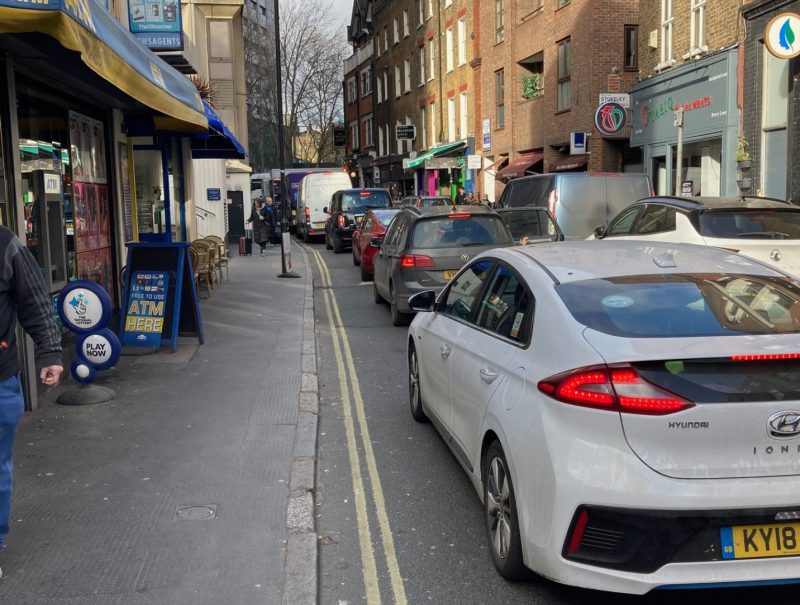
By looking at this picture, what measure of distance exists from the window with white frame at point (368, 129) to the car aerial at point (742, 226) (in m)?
50.3

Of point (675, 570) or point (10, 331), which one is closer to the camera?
point (675, 570)

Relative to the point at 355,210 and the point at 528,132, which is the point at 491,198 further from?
the point at 355,210

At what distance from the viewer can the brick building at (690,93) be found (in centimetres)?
1711

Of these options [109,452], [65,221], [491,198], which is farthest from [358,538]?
[491,198]

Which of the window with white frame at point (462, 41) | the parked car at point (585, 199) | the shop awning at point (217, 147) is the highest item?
the window with white frame at point (462, 41)

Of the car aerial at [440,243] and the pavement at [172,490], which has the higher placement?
the car aerial at [440,243]

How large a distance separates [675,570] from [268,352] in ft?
23.6

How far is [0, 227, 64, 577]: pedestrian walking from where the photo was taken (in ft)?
13.0

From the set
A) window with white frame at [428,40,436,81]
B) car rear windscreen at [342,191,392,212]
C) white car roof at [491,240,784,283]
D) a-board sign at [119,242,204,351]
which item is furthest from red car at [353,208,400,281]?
window with white frame at [428,40,436,81]

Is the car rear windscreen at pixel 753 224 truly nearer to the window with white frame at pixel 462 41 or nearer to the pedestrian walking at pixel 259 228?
the pedestrian walking at pixel 259 228

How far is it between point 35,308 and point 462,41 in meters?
36.8

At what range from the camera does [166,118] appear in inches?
437

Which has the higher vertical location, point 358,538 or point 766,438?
point 766,438

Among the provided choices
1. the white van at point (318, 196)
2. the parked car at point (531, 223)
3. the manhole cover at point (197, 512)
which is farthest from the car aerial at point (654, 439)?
the white van at point (318, 196)
